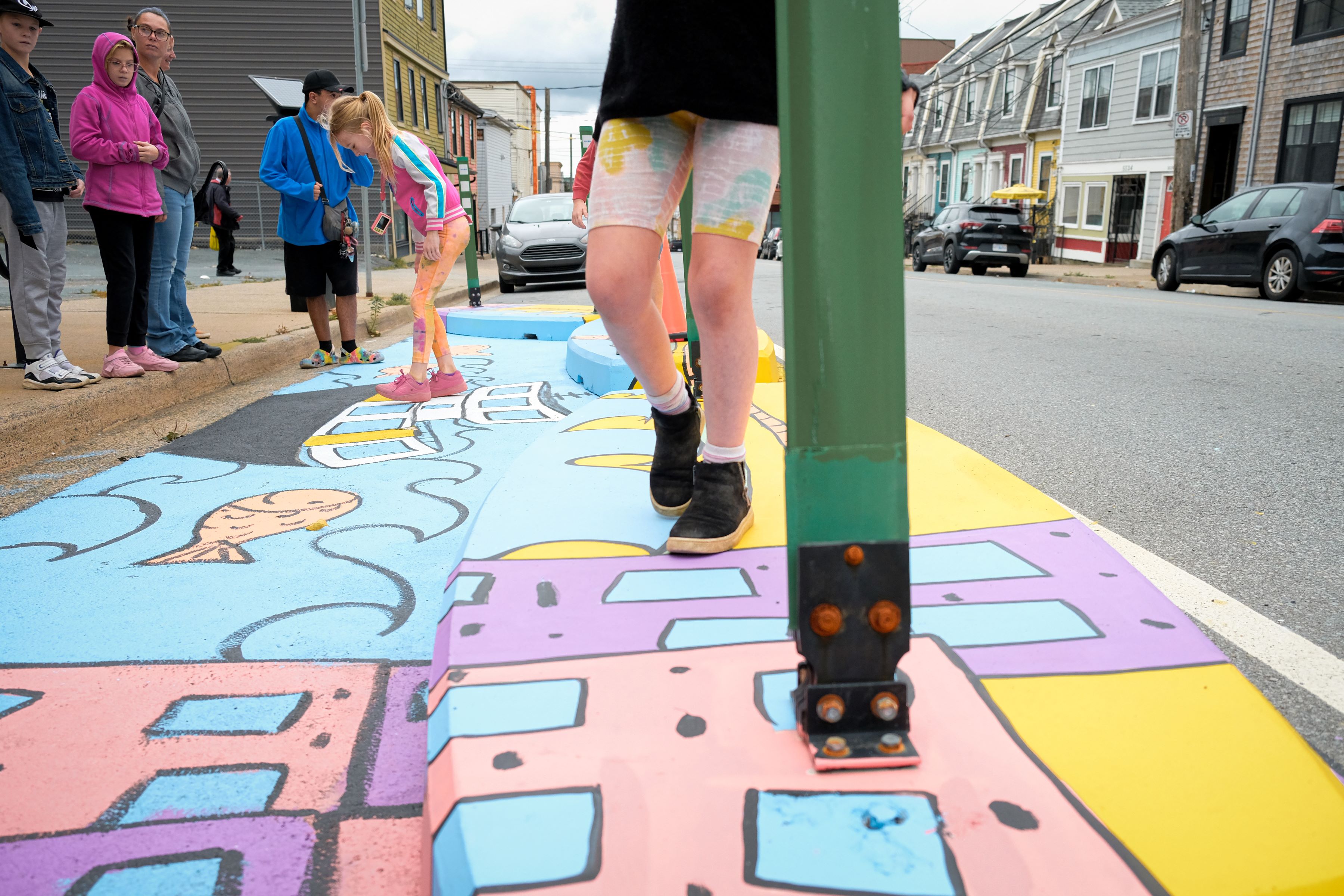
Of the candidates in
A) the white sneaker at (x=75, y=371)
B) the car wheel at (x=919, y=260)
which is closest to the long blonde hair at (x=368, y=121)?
the white sneaker at (x=75, y=371)

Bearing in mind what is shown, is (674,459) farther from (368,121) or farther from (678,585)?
(368,121)

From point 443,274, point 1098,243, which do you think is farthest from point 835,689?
point 1098,243

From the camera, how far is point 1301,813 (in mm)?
1309

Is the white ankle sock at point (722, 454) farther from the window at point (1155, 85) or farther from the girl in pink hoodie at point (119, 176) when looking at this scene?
the window at point (1155, 85)

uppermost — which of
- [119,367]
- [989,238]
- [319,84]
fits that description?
[319,84]

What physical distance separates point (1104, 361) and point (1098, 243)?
23864 mm

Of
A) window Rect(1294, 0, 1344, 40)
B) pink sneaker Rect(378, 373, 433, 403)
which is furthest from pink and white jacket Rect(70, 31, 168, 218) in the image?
window Rect(1294, 0, 1344, 40)

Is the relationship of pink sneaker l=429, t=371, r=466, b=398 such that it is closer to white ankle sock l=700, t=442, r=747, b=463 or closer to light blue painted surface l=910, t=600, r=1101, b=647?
white ankle sock l=700, t=442, r=747, b=463

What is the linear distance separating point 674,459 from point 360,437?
240cm

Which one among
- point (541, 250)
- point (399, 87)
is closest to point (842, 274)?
point (541, 250)

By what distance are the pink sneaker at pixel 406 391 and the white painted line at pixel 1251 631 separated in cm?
378

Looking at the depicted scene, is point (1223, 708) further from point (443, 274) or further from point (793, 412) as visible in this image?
point (443, 274)

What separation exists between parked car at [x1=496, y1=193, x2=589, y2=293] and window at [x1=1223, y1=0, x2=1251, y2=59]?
16.7 metres

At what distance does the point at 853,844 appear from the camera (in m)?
1.21
